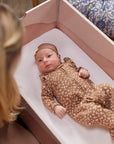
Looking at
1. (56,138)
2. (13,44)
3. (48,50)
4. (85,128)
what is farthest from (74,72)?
(13,44)

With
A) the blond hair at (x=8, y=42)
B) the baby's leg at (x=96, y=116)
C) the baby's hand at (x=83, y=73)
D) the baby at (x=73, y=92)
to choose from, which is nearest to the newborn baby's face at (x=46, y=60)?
the baby at (x=73, y=92)

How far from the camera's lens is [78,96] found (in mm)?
1200

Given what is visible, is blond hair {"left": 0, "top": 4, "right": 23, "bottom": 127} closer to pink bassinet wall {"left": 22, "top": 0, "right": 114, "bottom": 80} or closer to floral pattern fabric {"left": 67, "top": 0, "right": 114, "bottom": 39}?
pink bassinet wall {"left": 22, "top": 0, "right": 114, "bottom": 80}

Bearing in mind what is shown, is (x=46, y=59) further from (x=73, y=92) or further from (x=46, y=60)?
(x=73, y=92)

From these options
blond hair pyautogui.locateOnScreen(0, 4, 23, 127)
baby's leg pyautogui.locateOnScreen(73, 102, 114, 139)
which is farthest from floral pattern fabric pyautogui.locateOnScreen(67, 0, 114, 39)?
blond hair pyautogui.locateOnScreen(0, 4, 23, 127)

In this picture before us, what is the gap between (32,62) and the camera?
1396 millimetres

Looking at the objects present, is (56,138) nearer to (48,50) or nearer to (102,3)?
(48,50)

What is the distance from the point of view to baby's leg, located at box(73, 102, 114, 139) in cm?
109

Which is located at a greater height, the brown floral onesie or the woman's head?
the woman's head

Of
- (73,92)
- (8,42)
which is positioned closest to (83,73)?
(73,92)

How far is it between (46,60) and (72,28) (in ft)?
1.05

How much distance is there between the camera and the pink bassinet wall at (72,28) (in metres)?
1.28

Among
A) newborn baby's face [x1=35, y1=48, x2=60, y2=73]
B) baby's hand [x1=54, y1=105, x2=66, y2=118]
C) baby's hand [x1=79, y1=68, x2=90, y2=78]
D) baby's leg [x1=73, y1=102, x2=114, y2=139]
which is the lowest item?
baby's leg [x1=73, y1=102, x2=114, y2=139]

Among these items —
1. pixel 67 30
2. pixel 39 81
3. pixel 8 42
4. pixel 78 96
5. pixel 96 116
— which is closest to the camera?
pixel 8 42
